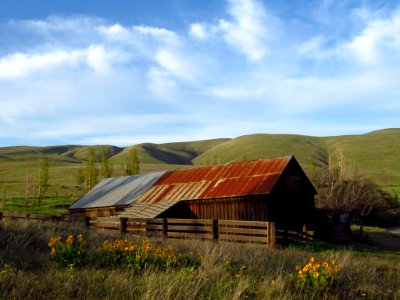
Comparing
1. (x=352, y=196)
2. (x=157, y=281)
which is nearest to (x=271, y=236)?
(x=157, y=281)

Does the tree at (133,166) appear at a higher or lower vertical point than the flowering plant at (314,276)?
higher

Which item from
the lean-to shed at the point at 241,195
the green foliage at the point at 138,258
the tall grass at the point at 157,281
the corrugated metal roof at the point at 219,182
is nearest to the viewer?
the tall grass at the point at 157,281

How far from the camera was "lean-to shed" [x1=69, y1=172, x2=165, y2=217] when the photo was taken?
28.8m

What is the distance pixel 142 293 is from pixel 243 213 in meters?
16.1

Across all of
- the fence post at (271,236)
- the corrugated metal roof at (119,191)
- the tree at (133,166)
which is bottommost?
the fence post at (271,236)

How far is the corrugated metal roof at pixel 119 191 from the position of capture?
28845 millimetres

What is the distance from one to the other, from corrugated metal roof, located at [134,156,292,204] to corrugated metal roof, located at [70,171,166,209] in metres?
1.24

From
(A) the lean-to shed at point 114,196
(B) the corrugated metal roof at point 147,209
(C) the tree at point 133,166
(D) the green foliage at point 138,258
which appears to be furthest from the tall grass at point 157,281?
(C) the tree at point 133,166

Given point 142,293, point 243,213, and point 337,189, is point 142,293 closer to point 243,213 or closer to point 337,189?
point 243,213

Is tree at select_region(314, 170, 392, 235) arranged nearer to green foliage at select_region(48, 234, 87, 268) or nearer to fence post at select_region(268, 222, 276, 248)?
fence post at select_region(268, 222, 276, 248)

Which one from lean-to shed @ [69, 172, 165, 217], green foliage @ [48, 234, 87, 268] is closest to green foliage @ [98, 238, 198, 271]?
green foliage @ [48, 234, 87, 268]

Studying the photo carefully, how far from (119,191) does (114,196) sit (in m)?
0.93

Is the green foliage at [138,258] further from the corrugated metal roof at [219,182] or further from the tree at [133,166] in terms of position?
the tree at [133,166]

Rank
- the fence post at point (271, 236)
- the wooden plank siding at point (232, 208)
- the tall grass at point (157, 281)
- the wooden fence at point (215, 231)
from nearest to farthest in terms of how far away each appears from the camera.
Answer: the tall grass at point (157, 281)
the fence post at point (271, 236)
the wooden fence at point (215, 231)
the wooden plank siding at point (232, 208)
